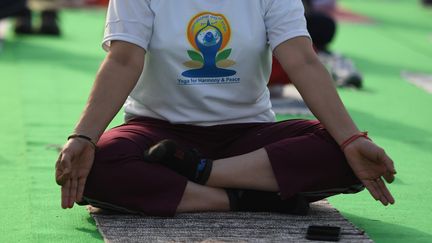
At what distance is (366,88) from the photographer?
247 inches

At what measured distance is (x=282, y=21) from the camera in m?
3.23

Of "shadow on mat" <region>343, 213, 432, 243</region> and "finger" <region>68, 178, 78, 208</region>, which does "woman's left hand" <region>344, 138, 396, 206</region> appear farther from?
"finger" <region>68, 178, 78, 208</region>

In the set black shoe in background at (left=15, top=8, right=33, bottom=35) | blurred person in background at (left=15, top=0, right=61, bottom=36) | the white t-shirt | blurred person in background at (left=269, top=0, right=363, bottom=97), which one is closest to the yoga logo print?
the white t-shirt

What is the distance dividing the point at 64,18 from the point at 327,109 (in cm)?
691

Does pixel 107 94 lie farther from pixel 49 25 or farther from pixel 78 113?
pixel 49 25

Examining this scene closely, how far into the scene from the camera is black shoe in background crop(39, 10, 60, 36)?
828cm

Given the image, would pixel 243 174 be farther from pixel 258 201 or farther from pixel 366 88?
pixel 366 88

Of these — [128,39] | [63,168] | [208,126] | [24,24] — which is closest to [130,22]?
[128,39]

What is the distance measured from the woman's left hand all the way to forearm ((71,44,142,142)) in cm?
65

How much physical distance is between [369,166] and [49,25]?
18.4ft

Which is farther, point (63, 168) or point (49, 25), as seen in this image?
point (49, 25)

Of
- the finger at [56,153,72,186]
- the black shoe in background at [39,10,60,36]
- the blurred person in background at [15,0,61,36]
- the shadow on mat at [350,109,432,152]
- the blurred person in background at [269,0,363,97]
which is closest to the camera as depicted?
the finger at [56,153,72,186]

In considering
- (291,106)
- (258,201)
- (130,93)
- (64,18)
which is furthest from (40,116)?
(64,18)

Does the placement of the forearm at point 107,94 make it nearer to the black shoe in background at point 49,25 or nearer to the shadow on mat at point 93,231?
the shadow on mat at point 93,231
